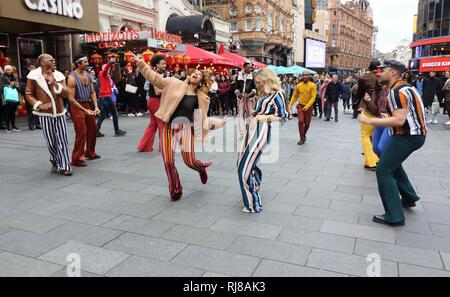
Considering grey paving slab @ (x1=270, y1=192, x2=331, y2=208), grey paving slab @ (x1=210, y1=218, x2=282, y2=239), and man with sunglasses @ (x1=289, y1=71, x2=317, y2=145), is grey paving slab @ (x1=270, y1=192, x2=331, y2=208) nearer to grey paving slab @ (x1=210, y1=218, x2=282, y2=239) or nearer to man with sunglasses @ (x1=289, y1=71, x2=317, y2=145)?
grey paving slab @ (x1=210, y1=218, x2=282, y2=239)

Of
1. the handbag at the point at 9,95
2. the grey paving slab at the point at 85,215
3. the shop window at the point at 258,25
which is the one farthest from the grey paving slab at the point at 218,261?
the shop window at the point at 258,25

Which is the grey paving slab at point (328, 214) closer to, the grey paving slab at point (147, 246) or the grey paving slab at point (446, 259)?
the grey paving slab at point (446, 259)

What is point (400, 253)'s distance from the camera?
3.40m

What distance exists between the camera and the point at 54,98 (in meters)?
6.02

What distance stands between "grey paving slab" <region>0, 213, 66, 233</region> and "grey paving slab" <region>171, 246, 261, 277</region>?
153cm

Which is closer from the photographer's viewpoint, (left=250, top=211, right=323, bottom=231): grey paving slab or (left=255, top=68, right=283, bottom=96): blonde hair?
(left=250, top=211, right=323, bottom=231): grey paving slab

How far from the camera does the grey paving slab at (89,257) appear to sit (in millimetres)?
3074

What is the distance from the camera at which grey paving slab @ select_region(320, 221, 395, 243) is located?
12.3 ft

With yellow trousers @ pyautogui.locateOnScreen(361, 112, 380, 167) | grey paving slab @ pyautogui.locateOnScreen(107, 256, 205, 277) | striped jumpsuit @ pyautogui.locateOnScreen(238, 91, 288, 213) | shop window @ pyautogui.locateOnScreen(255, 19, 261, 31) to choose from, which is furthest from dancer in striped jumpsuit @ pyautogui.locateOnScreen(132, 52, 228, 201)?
shop window @ pyautogui.locateOnScreen(255, 19, 261, 31)

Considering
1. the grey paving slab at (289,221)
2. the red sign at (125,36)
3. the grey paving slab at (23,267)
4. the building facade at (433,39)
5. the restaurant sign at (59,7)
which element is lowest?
the grey paving slab at (289,221)

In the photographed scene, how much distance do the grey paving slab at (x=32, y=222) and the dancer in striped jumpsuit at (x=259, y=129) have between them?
200 cm

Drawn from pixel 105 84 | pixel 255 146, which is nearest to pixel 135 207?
pixel 255 146

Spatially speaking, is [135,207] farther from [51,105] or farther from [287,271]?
[51,105]

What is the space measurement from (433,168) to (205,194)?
4.39m
